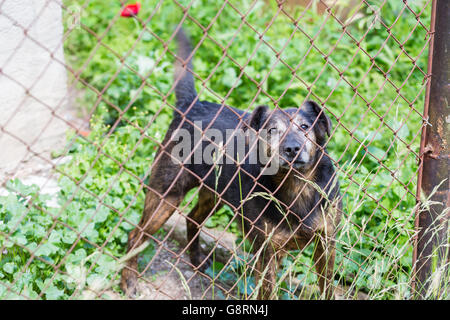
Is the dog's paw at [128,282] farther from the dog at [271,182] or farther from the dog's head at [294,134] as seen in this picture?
the dog's head at [294,134]

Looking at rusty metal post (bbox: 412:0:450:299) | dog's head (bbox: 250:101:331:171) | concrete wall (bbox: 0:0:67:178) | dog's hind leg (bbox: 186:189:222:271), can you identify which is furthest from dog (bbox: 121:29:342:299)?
concrete wall (bbox: 0:0:67:178)

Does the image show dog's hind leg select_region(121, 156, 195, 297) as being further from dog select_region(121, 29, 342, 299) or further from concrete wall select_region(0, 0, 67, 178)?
concrete wall select_region(0, 0, 67, 178)

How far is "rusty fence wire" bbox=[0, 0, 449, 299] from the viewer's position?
2512mm

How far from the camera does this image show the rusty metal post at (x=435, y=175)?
8.61 ft

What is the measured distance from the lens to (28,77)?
4109 millimetres

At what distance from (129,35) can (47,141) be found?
2.14m

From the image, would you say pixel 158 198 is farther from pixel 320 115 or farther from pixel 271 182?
pixel 320 115

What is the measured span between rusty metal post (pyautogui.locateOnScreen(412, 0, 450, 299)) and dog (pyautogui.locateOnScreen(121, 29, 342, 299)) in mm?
498

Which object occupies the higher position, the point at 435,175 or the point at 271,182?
the point at 435,175

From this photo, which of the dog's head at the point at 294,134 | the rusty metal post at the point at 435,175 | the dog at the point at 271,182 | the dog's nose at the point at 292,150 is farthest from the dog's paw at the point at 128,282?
the rusty metal post at the point at 435,175

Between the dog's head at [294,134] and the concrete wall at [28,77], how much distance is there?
1724mm

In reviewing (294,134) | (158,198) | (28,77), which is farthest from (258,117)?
(28,77)

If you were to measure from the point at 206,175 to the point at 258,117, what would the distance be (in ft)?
1.71
